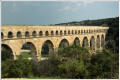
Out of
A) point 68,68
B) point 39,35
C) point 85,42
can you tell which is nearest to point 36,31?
point 39,35

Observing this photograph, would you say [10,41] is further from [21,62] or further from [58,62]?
[58,62]

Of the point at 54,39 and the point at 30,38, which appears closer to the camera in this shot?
the point at 30,38

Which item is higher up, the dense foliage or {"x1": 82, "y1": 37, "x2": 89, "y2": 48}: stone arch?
{"x1": 82, "y1": 37, "x2": 89, "y2": 48}: stone arch

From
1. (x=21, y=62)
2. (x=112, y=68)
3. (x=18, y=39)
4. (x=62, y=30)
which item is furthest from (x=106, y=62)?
(x=62, y=30)

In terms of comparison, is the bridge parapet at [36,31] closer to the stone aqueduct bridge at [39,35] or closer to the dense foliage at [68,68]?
the stone aqueduct bridge at [39,35]

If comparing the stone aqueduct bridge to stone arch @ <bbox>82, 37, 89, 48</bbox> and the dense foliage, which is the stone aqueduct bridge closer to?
stone arch @ <bbox>82, 37, 89, 48</bbox>

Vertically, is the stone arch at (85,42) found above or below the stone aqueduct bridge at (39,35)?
below

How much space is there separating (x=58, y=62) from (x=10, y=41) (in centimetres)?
257

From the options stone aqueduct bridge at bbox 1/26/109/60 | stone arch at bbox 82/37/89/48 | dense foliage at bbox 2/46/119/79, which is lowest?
dense foliage at bbox 2/46/119/79

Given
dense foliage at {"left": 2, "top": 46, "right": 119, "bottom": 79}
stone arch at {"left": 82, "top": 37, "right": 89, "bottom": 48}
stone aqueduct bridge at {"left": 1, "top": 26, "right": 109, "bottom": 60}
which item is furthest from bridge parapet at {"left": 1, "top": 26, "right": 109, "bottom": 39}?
dense foliage at {"left": 2, "top": 46, "right": 119, "bottom": 79}

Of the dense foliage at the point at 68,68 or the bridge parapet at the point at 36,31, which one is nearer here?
the dense foliage at the point at 68,68

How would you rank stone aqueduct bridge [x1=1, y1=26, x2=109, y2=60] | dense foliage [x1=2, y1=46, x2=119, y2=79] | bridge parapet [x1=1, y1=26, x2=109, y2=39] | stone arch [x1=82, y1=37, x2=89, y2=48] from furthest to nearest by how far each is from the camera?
stone arch [x1=82, y1=37, x2=89, y2=48], stone aqueduct bridge [x1=1, y1=26, x2=109, y2=60], bridge parapet [x1=1, y1=26, x2=109, y2=39], dense foliage [x1=2, y1=46, x2=119, y2=79]

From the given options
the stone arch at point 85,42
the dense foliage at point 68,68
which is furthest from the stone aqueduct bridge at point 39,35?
the dense foliage at point 68,68

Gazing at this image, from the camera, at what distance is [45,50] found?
50.7ft
